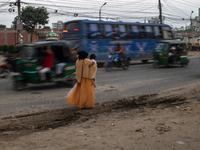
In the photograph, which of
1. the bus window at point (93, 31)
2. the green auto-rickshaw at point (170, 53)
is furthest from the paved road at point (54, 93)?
the bus window at point (93, 31)

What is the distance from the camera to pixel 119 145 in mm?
4121

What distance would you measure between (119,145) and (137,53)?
57.2ft

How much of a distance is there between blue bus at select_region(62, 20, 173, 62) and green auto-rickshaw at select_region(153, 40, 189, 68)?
342 centimetres

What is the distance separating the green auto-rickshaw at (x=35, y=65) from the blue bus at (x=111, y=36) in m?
5.73

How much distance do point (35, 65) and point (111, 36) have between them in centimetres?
1080

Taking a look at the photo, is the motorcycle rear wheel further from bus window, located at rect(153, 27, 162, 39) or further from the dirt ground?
bus window, located at rect(153, 27, 162, 39)

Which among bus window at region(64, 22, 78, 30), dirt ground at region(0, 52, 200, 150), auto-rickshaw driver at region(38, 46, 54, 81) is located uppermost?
bus window at region(64, 22, 78, 30)

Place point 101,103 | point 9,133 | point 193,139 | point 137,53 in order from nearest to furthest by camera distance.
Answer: point 193,139 → point 9,133 → point 101,103 → point 137,53

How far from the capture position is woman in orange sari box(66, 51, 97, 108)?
645 centimetres

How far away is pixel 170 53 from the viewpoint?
1689 cm

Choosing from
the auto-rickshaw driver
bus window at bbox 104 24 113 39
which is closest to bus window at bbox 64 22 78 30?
bus window at bbox 104 24 113 39

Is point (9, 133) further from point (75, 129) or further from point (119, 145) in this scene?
point (119, 145)

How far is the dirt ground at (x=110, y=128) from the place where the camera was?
4.16 meters

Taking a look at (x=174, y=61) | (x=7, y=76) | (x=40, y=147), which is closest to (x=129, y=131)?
(x=40, y=147)
